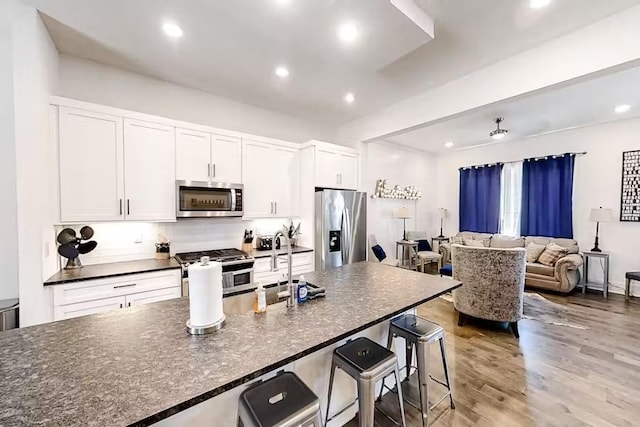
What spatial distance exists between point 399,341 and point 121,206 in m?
2.93

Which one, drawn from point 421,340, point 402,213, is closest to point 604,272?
point 402,213

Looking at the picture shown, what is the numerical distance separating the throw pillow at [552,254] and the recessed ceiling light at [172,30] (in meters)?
6.29

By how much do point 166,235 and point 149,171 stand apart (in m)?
0.80

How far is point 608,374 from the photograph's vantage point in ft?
7.70

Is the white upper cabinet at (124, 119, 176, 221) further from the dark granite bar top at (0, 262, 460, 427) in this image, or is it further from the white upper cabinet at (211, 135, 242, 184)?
the dark granite bar top at (0, 262, 460, 427)

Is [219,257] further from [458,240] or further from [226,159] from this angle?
[458,240]

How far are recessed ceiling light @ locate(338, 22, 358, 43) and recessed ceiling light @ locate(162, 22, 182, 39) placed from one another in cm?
136

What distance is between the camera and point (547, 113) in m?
4.21

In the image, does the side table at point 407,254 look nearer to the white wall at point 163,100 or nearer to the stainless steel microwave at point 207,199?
the white wall at point 163,100

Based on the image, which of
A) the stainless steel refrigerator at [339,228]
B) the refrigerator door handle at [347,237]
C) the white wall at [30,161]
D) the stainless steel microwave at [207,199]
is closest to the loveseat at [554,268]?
the stainless steel refrigerator at [339,228]

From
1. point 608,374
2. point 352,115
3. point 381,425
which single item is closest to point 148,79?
point 352,115

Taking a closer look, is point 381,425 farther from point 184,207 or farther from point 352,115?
point 352,115

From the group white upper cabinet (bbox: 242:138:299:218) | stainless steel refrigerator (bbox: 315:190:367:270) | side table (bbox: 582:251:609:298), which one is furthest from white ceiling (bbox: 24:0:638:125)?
side table (bbox: 582:251:609:298)

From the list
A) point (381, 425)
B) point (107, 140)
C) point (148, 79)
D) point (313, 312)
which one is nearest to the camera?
point (313, 312)
